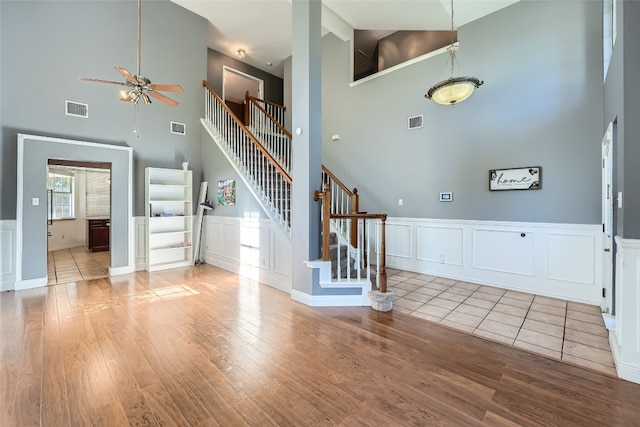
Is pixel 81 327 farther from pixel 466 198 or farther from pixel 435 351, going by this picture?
pixel 466 198

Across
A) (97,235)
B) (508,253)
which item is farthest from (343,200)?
(97,235)

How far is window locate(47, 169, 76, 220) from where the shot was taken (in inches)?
296

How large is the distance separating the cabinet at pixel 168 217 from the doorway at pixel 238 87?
3575 millimetres

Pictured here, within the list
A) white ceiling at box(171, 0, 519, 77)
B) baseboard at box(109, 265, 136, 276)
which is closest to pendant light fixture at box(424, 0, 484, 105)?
→ white ceiling at box(171, 0, 519, 77)

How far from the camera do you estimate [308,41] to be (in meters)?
3.58

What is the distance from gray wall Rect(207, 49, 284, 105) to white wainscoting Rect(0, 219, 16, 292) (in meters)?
5.33

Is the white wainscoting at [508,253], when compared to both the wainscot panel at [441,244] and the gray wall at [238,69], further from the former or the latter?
the gray wall at [238,69]

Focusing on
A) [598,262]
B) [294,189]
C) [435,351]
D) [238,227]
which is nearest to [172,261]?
[238,227]

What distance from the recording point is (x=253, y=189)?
480 cm

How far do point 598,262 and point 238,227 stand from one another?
541 cm

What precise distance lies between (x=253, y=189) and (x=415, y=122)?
324cm

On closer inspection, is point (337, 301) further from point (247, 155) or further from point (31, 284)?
point (31, 284)

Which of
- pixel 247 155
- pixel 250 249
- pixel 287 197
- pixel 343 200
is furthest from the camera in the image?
pixel 343 200

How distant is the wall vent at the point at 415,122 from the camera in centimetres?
504
